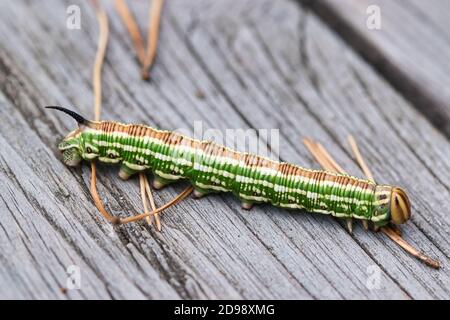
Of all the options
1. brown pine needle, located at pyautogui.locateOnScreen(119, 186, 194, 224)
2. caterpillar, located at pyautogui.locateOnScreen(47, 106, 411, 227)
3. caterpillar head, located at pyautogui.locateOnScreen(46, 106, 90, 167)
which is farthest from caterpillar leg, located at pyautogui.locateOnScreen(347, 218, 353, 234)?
caterpillar head, located at pyautogui.locateOnScreen(46, 106, 90, 167)

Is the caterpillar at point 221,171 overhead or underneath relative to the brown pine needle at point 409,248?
overhead

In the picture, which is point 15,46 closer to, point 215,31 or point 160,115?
point 160,115

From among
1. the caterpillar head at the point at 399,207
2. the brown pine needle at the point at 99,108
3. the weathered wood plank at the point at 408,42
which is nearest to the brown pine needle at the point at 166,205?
the brown pine needle at the point at 99,108

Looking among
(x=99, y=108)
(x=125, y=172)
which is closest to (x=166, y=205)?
(x=125, y=172)

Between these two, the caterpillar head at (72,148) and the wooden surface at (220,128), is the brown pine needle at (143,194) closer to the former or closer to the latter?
the wooden surface at (220,128)

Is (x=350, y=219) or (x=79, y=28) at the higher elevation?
(x=79, y=28)

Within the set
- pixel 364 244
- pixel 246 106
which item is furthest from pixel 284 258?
pixel 246 106
